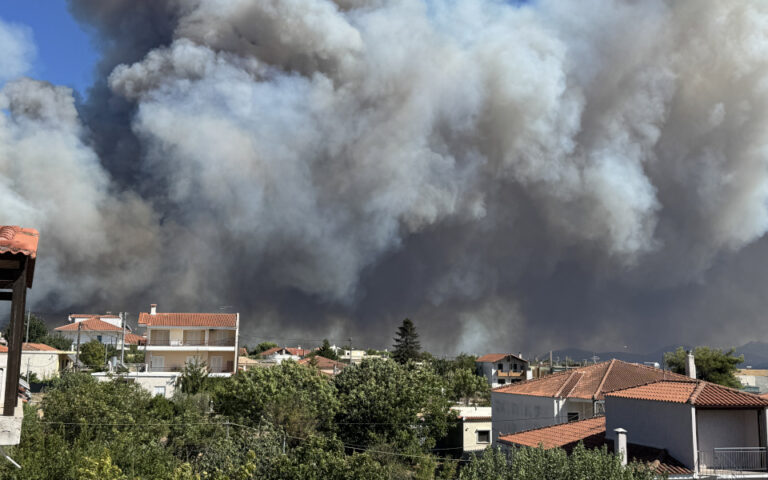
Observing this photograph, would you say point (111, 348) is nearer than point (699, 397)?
No

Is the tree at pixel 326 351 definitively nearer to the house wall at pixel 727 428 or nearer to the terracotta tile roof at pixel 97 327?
the terracotta tile roof at pixel 97 327

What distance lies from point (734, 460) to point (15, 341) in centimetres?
2606

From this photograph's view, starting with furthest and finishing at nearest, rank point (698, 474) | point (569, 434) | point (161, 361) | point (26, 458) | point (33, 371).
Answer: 1. point (33, 371)
2. point (161, 361)
3. point (569, 434)
4. point (698, 474)
5. point (26, 458)

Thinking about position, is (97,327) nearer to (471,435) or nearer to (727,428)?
(471,435)

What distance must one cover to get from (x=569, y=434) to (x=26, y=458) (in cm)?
2440

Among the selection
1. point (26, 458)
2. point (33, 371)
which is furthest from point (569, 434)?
point (33, 371)

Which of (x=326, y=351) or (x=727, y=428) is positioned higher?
(x=326, y=351)

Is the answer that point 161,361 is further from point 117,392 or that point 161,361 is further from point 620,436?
point 620,436

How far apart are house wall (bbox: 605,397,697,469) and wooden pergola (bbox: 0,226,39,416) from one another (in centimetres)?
2427

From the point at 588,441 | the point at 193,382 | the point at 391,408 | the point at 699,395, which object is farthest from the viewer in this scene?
the point at 193,382

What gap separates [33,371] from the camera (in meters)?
81.4

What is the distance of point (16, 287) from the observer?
25.3ft

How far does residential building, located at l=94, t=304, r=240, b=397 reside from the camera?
7238 cm

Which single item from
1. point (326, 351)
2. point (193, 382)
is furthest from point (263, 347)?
point (193, 382)
